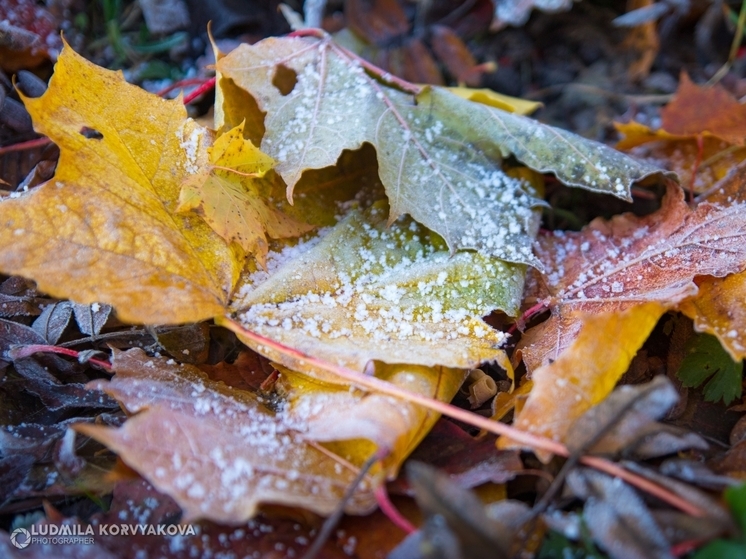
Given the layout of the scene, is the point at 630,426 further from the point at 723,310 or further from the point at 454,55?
the point at 454,55

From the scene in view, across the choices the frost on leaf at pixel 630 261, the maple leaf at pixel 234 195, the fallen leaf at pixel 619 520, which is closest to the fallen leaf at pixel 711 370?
the frost on leaf at pixel 630 261

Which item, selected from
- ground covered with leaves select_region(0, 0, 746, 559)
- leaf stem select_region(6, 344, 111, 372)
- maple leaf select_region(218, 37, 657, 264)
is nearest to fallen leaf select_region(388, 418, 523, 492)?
ground covered with leaves select_region(0, 0, 746, 559)

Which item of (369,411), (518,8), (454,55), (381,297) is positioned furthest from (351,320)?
(518,8)

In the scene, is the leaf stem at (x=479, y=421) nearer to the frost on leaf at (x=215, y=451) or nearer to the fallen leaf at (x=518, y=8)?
the frost on leaf at (x=215, y=451)

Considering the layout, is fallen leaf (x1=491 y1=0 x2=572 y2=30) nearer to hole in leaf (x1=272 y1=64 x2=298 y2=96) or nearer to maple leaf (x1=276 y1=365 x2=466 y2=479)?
hole in leaf (x1=272 y1=64 x2=298 y2=96)

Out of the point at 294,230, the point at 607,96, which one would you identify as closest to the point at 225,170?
Answer: the point at 294,230

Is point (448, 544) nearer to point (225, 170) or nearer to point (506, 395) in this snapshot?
point (506, 395)

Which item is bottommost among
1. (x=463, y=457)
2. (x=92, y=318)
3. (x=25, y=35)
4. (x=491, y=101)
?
(x=463, y=457)
